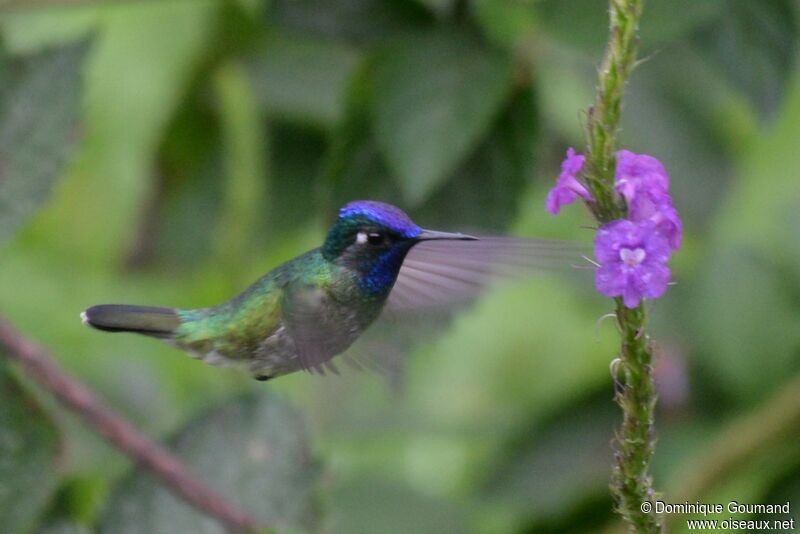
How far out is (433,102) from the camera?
2.26 metres

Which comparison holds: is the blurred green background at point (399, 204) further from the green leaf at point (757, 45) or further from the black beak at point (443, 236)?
the black beak at point (443, 236)

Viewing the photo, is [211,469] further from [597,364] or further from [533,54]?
[597,364]

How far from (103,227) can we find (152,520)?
1.22 m

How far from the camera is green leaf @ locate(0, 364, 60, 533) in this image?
2.22 metres

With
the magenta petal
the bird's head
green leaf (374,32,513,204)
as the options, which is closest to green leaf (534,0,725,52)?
green leaf (374,32,513,204)

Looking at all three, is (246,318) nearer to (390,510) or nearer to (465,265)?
(465,265)

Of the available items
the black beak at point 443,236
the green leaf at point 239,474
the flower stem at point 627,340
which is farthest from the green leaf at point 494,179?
the flower stem at point 627,340

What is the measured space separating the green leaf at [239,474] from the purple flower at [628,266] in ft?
3.83

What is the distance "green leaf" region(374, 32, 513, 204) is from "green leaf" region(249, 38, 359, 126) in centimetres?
71

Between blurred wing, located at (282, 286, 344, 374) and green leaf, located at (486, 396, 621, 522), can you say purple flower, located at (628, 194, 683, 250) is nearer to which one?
blurred wing, located at (282, 286, 344, 374)

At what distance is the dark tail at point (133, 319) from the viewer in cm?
185

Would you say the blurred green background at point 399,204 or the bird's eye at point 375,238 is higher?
the blurred green background at point 399,204

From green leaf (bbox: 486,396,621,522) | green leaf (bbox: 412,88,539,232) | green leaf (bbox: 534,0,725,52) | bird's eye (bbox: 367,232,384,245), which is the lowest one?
bird's eye (bbox: 367,232,384,245)

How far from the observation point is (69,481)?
7.88 ft
